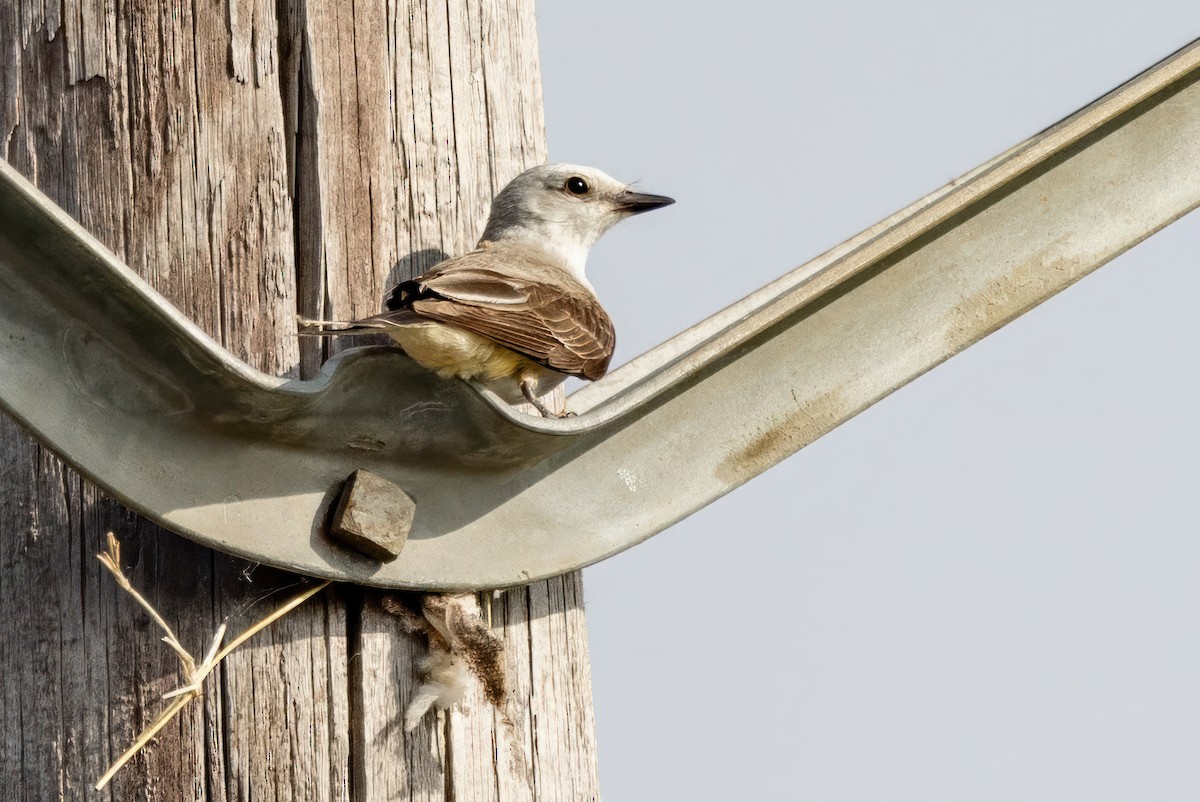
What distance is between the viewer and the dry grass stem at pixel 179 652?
2.81 m

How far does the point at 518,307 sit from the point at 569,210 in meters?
1.25

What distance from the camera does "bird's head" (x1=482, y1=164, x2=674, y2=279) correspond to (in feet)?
14.2

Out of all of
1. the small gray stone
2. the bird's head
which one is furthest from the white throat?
the small gray stone

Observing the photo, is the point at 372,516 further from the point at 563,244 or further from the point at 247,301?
the point at 563,244

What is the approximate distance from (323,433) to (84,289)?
1.74ft

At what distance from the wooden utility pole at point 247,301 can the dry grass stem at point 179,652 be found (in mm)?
35

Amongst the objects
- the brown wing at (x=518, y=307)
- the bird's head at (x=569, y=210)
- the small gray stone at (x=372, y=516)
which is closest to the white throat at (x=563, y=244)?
the bird's head at (x=569, y=210)

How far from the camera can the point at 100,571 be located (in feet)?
9.86

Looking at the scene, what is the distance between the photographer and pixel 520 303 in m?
3.88

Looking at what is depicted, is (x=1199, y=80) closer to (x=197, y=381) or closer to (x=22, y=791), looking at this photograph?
(x=197, y=381)

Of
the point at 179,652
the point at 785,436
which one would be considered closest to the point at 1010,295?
the point at 785,436

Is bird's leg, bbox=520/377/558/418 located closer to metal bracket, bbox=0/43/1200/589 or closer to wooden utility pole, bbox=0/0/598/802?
metal bracket, bbox=0/43/1200/589

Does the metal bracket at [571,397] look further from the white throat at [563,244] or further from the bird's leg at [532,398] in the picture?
the white throat at [563,244]

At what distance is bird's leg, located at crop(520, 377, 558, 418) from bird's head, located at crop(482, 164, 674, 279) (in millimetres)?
494
